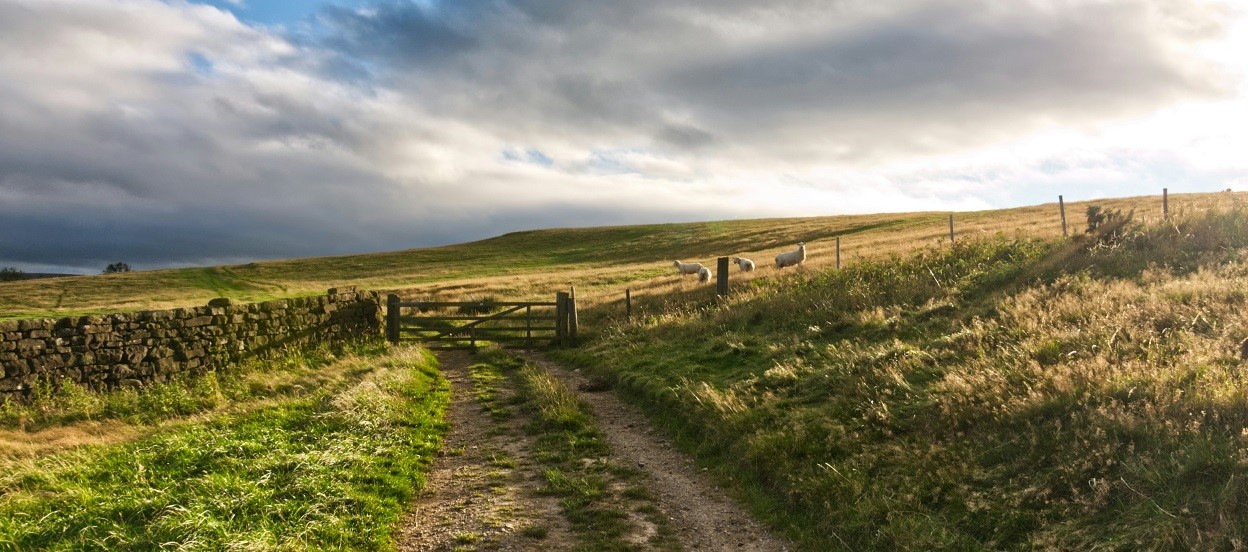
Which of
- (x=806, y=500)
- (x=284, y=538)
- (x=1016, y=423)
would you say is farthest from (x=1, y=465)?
(x=1016, y=423)

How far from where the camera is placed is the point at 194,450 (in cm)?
841

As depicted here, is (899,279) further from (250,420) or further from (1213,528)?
(250,420)

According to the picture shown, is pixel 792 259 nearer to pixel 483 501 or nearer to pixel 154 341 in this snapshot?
pixel 154 341

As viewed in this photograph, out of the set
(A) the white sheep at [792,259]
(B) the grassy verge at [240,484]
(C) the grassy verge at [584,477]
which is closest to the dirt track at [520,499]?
(C) the grassy verge at [584,477]

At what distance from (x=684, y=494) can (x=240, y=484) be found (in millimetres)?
4725

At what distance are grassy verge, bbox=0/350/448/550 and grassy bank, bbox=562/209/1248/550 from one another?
4081 mm

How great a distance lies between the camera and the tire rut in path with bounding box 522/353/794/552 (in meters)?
6.81

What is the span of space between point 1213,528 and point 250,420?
11.3 m

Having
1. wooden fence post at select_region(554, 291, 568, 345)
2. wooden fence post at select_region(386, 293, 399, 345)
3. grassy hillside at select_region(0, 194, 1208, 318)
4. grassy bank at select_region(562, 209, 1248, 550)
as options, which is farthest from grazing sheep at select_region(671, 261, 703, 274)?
grassy bank at select_region(562, 209, 1248, 550)

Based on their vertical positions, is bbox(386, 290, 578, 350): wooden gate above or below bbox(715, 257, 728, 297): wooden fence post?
below

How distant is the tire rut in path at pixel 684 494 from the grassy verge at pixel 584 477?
0.66 feet

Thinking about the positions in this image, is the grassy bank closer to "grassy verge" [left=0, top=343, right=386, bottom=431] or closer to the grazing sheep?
"grassy verge" [left=0, top=343, right=386, bottom=431]

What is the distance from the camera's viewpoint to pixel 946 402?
7887 millimetres

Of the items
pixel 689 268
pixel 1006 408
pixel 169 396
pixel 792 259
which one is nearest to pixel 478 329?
pixel 169 396
